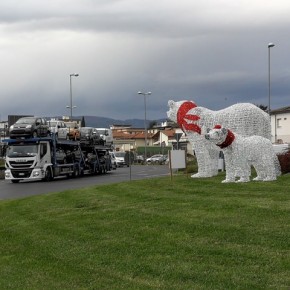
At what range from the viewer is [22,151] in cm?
3594

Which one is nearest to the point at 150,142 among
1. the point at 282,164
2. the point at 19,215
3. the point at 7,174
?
the point at 7,174

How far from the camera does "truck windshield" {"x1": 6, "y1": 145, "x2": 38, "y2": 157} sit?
35.8 metres

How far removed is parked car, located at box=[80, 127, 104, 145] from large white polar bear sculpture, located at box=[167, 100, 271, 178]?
20.8 meters

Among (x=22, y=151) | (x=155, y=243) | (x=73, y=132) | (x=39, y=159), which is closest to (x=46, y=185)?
(x=39, y=159)

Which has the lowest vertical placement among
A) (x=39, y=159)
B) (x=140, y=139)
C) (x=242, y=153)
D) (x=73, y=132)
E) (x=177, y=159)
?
(x=39, y=159)

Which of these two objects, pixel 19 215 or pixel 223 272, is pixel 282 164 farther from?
pixel 223 272

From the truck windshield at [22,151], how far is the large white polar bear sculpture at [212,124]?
14505 mm

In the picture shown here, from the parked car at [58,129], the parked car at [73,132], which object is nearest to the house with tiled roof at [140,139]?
the parked car at [73,132]

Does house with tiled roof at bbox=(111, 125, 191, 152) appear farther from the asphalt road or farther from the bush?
the bush

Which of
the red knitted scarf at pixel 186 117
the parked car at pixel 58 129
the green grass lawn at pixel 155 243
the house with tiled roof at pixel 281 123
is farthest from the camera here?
the house with tiled roof at pixel 281 123

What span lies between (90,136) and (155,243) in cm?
3553

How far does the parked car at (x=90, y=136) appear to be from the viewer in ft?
145

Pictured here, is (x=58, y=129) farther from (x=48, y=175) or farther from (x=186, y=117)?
(x=186, y=117)

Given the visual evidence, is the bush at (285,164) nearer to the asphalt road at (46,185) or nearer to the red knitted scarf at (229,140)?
the red knitted scarf at (229,140)
